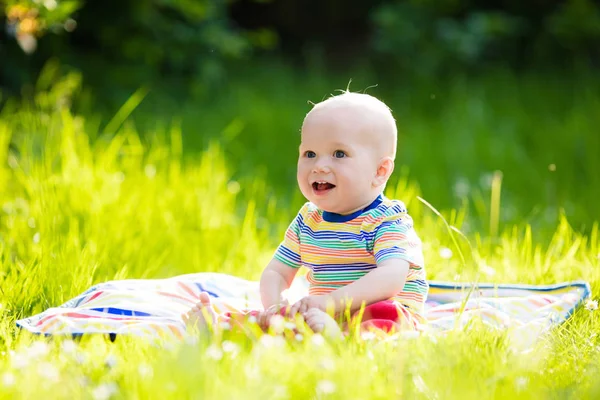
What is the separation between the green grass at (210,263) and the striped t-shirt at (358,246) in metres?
0.21

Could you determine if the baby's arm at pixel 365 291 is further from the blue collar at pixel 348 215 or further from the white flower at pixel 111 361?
the white flower at pixel 111 361

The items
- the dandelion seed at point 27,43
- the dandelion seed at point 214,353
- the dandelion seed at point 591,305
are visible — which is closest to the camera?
the dandelion seed at point 214,353

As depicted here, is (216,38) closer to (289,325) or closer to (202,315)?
(202,315)

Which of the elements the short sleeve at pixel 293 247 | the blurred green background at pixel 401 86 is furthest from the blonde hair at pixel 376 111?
the blurred green background at pixel 401 86

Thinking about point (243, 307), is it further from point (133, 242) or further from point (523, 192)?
point (523, 192)

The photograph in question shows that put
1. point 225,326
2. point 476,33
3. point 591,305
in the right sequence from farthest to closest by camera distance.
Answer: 1. point 476,33
2. point 591,305
3. point 225,326

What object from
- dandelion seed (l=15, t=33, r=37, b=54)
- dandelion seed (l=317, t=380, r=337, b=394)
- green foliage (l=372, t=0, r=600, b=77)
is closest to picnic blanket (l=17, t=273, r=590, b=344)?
dandelion seed (l=317, t=380, r=337, b=394)

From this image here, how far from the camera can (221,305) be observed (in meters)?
2.55

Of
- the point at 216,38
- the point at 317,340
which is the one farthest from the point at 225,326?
the point at 216,38

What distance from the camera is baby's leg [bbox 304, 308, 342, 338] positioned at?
2.12 metres

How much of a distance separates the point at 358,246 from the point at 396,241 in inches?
4.6

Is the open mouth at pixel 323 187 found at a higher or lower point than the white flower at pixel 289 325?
higher

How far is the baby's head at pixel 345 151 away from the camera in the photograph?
7.64ft

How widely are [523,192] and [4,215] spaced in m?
2.68
